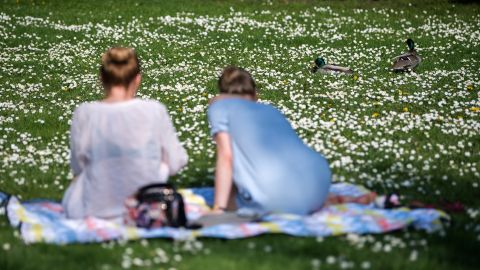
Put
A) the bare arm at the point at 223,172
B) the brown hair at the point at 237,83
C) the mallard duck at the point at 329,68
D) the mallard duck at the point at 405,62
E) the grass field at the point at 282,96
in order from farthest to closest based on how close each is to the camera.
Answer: the mallard duck at the point at 405,62 < the mallard duck at the point at 329,68 < the brown hair at the point at 237,83 < the bare arm at the point at 223,172 < the grass field at the point at 282,96

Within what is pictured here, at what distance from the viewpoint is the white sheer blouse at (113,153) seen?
7.54m

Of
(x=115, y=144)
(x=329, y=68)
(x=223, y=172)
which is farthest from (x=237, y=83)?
(x=329, y=68)

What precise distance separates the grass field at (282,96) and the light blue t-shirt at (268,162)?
2.18 feet

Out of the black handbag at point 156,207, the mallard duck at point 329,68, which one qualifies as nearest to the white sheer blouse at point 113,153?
the black handbag at point 156,207

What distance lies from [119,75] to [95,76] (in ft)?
35.2

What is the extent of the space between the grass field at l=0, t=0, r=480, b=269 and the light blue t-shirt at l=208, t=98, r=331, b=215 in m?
0.66

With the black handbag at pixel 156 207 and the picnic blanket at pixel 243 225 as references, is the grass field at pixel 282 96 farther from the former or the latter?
the black handbag at pixel 156 207

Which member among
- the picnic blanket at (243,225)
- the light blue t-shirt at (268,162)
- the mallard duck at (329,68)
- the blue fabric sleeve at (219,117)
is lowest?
the picnic blanket at (243,225)

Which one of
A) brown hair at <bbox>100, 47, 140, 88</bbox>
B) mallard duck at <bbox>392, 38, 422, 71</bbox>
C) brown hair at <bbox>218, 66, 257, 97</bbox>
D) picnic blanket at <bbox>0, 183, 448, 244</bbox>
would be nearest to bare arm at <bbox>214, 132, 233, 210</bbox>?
picnic blanket at <bbox>0, 183, 448, 244</bbox>

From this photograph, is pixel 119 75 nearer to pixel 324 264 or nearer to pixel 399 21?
pixel 324 264

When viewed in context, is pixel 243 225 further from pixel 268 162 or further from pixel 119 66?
pixel 119 66

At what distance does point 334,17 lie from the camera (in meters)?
28.0

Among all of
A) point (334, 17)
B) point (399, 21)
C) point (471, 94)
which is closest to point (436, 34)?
point (399, 21)

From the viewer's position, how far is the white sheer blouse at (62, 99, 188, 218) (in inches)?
297
